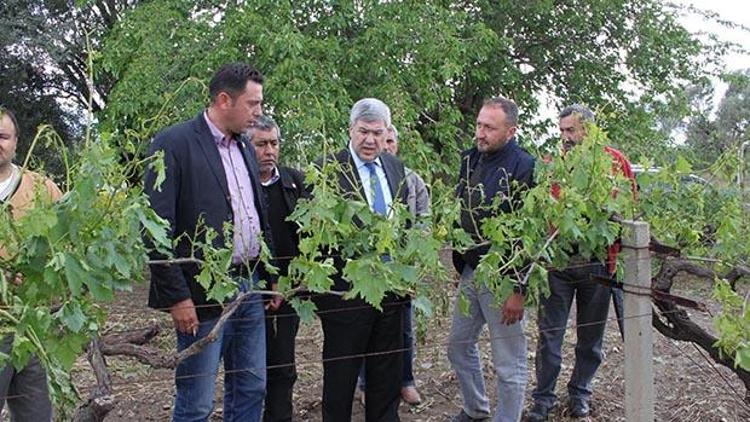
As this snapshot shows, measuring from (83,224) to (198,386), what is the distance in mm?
1219

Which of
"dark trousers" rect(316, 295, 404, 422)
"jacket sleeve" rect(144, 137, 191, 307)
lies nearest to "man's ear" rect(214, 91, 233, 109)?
"jacket sleeve" rect(144, 137, 191, 307)

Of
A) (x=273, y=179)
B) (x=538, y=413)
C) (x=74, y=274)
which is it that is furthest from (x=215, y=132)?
(x=538, y=413)

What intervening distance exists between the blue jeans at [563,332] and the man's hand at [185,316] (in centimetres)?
197

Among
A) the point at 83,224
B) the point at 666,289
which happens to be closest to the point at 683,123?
the point at 666,289

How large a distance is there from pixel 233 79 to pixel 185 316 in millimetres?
954

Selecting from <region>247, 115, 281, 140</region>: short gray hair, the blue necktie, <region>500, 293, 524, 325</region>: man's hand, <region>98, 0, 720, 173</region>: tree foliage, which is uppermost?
<region>98, 0, 720, 173</region>: tree foliage

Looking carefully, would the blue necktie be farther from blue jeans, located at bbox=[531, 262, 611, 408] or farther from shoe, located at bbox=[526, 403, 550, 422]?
shoe, located at bbox=[526, 403, 550, 422]

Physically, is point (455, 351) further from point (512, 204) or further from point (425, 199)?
point (512, 204)

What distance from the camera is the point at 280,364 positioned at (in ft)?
13.2

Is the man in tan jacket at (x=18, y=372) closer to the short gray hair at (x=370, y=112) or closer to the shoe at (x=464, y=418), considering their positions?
the short gray hair at (x=370, y=112)

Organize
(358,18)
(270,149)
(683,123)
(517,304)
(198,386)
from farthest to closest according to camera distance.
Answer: (683,123) < (358,18) < (270,149) < (517,304) < (198,386)

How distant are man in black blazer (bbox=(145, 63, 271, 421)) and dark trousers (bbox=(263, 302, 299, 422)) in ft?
1.46

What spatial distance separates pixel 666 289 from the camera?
3.46m

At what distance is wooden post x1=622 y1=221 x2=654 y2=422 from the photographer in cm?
322
